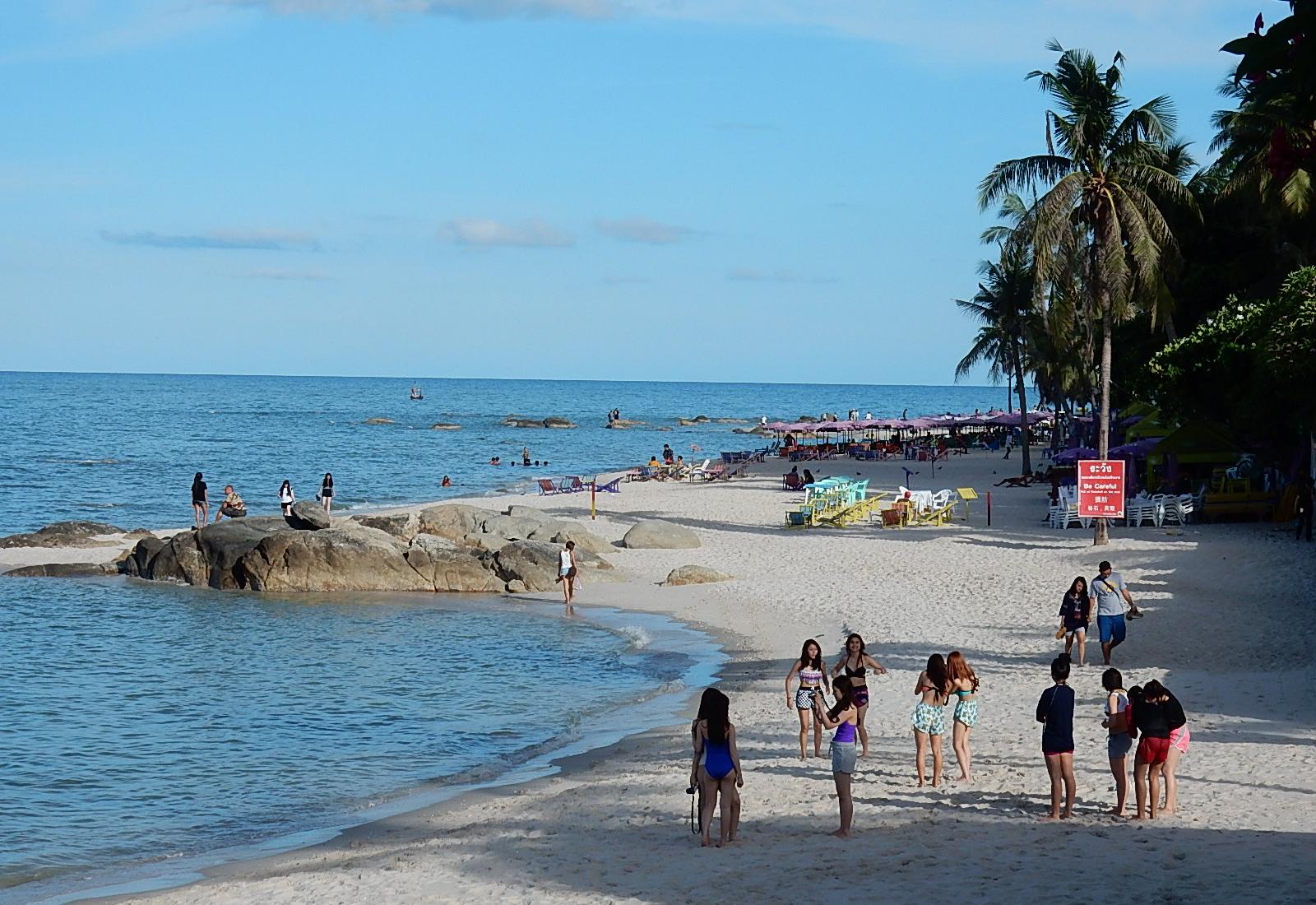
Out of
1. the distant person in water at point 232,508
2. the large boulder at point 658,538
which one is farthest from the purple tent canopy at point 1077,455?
the distant person in water at point 232,508

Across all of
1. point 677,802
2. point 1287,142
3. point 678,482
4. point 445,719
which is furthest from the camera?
point 678,482

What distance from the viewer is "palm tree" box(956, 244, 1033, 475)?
2163 inches

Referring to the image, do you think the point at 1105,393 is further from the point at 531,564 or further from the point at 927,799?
the point at 927,799

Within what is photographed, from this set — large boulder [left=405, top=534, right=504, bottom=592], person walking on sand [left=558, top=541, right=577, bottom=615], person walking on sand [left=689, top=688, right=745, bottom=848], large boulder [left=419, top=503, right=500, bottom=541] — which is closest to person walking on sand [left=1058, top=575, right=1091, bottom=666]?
person walking on sand [left=689, top=688, right=745, bottom=848]

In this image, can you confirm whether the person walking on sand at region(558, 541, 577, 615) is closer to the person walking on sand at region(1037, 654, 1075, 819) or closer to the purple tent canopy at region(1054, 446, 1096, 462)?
the person walking on sand at region(1037, 654, 1075, 819)

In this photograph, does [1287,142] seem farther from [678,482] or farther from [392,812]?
[678,482]

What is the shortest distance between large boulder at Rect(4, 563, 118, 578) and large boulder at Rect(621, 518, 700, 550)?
41.2 ft

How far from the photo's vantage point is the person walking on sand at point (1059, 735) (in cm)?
1074

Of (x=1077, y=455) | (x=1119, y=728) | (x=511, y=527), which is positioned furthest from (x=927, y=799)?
(x=1077, y=455)

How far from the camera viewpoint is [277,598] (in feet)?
93.4

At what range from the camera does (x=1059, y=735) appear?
35.2ft

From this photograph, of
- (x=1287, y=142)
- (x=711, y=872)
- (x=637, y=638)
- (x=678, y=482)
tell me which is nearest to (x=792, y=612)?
(x=637, y=638)

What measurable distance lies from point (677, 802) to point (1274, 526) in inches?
890

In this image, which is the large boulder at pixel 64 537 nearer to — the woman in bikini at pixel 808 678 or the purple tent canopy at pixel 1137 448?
the woman in bikini at pixel 808 678
